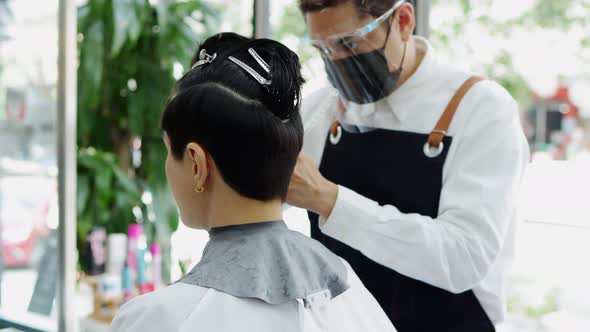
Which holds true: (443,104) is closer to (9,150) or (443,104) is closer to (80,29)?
(80,29)

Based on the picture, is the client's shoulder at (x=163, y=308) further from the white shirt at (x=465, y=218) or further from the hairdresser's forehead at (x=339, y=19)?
the hairdresser's forehead at (x=339, y=19)

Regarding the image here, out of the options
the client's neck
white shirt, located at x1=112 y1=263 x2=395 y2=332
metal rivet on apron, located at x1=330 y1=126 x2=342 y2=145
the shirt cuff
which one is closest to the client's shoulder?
white shirt, located at x1=112 y1=263 x2=395 y2=332

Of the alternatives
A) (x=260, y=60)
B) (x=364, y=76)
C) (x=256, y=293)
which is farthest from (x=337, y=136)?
(x=256, y=293)

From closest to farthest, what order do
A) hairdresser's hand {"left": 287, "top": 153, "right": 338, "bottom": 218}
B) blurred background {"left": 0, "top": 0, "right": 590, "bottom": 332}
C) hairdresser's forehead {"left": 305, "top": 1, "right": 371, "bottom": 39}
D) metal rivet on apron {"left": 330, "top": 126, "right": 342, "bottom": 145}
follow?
hairdresser's hand {"left": 287, "top": 153, "right": 338, "bottom": 218} → hairdresser's forehead {"left": 305, "top": 1, "right": 371, "bottom": 39} → metal rivet on apron {"left": 330, "top": 126, "right": 342, "bottom": 145} → blurred background {"left": 0, "top": 0, "right": 590, "bottom": 332}

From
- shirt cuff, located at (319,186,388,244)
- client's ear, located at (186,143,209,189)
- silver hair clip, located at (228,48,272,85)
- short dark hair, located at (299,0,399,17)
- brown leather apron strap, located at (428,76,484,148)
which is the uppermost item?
short dark hair, located at (299,0,399,17)

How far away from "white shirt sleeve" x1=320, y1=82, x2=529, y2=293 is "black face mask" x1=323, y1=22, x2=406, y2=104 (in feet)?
0.71

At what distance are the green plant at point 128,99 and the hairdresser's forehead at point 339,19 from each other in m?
1.41

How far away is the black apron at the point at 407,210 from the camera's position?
52.4 inches

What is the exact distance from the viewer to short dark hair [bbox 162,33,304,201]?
937 millimetres

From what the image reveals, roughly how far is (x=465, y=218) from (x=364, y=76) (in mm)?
400

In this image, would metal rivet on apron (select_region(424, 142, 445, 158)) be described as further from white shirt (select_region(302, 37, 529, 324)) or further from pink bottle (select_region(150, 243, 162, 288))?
pink bottle (select_region(150, 243, 162, 288))

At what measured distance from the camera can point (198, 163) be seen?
958 millimetres

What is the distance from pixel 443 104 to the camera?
1.36 m

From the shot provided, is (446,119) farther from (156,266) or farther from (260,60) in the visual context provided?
(156,266)
